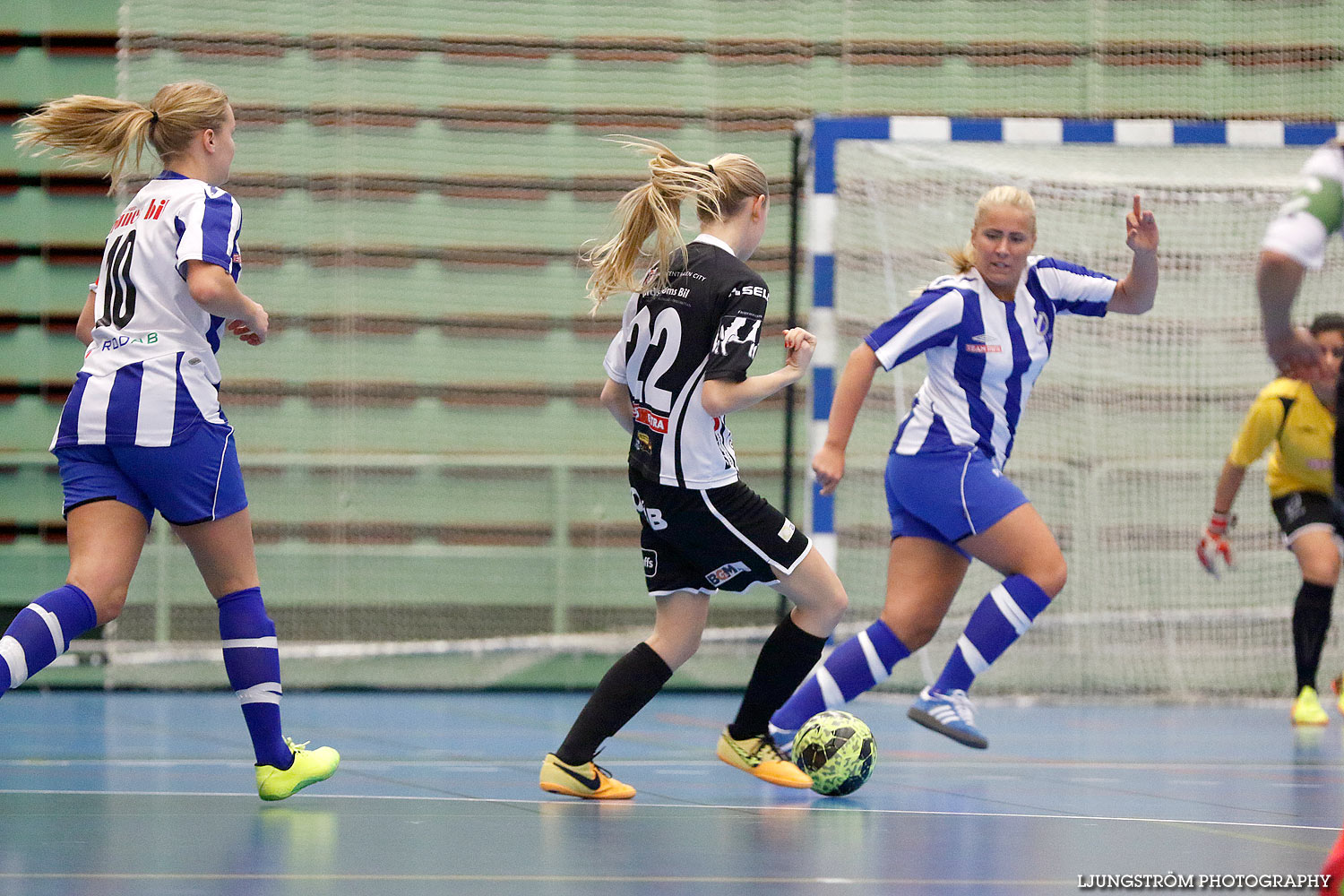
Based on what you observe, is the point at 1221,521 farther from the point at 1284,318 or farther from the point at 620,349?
the point at 1284,318

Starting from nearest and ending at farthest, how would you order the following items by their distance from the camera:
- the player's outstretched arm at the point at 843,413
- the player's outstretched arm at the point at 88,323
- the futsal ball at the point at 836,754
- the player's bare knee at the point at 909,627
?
the player's outstretched arm at the point at 88,323 → the futsal ball at the point at 836,754 → the player's outstretched arm at the point at 843,413 → the player's bare knee at the point at 909,627

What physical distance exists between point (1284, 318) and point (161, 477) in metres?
2.56

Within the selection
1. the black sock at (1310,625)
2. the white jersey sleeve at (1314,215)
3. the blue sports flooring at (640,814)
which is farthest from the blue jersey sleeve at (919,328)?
the black sock at (1310,625)

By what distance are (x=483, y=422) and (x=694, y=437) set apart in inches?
177

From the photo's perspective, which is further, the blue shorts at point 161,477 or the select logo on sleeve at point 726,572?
the select logo on sleeve at point 726,572

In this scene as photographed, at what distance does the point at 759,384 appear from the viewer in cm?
391

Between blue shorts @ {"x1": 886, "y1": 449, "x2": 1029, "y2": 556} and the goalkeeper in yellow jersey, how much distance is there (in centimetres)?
249

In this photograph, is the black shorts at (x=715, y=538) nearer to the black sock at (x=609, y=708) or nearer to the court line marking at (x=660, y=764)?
the black sock at (x=609, y=708)

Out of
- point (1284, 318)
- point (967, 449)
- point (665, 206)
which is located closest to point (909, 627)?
point (967, 449)

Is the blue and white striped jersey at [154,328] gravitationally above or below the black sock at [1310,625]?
above

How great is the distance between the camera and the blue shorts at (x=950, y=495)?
475 centimetres

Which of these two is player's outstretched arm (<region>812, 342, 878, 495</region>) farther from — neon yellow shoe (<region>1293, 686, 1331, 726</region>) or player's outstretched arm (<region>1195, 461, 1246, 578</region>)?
neon yellow shoe (<region>1293, 686, 1331, 726</region>)

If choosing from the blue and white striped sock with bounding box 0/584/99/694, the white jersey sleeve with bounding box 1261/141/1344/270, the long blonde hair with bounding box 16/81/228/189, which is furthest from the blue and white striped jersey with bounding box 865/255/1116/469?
the blue and white striped sock with bounding box 0/584/99/694

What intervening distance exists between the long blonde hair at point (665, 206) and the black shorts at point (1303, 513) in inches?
148
